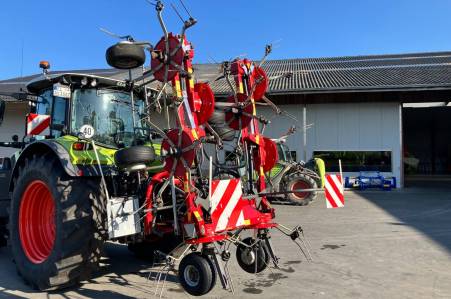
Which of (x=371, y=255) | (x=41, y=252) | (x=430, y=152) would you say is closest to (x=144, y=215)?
(x=41, y=252)

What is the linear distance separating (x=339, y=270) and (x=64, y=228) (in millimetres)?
3388

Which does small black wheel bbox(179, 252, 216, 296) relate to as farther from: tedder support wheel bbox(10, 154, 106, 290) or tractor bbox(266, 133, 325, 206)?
tractor bbox(266, 133, 325, 206)

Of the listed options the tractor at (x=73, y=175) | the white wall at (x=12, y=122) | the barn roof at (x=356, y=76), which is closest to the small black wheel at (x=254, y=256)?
the tractor at (x=73, y=175)

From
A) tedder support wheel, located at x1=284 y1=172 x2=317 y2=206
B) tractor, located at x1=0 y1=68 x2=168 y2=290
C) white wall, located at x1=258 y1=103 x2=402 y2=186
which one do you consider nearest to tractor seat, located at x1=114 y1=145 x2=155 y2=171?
tractor, located at x1=0 y1=68 x2=168 y2=290

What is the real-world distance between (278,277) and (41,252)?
2818 millimetres

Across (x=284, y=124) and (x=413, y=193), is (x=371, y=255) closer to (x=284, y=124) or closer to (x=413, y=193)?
(x=413, y=193)

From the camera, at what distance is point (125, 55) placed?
13.6 feet

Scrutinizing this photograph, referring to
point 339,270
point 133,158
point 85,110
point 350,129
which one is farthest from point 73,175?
point 350,129

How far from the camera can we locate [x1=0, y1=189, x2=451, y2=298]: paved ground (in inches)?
180

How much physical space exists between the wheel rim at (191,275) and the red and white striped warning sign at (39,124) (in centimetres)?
278

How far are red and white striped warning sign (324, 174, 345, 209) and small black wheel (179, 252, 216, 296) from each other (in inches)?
62.7

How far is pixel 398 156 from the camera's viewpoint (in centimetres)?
1691

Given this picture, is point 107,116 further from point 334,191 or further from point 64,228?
point 334,191

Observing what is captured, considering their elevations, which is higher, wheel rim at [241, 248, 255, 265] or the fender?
the fender
